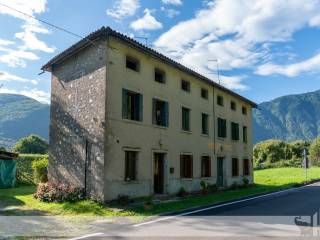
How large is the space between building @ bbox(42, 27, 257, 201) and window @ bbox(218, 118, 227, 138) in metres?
3.12

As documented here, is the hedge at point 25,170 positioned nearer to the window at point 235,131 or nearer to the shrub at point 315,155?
the window at point 235,131

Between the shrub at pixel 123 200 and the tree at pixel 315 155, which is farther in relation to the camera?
the tree at pixel 315 155

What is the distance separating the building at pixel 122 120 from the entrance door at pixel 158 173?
0.17 feet

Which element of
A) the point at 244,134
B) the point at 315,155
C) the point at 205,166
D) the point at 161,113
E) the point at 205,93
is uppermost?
the point at 205,93

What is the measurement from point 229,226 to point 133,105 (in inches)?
362

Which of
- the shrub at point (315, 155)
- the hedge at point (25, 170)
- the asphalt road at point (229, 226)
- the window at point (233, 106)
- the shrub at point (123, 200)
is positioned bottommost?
the asphalt road at point (229, 226)

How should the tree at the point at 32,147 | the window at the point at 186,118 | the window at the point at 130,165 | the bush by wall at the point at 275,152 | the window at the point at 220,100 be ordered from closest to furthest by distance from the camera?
the window at the point at 130,165 < the window at the point at 186,118 < the window at the point at 220,100 < the tree at the point at 32,147 < the bush by wall at the point at 275,152

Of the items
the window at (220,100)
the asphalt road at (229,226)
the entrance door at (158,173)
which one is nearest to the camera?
the asphalt road at (229,226)

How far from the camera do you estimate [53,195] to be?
16.4 meters

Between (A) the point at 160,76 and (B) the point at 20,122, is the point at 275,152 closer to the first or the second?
(A) the point at 160,76

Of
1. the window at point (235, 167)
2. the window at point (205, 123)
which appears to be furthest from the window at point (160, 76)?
the window at point (235, 167)

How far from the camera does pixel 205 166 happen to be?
24.4 meters

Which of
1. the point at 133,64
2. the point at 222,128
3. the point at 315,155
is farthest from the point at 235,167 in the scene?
the point at 315,155

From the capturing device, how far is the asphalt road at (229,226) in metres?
9.22
